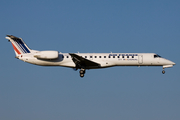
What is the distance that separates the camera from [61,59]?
3444cm

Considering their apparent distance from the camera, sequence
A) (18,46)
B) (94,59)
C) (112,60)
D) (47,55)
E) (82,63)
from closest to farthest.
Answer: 1. (82,63)
2. (47,55)
3. (112,60)
4. (94,59)
5. (18,46)

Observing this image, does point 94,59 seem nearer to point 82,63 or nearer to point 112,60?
point 82,63

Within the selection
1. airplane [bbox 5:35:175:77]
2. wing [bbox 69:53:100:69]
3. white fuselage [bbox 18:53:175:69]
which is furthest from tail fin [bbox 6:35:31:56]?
wing [bbox 69:53:100:69]

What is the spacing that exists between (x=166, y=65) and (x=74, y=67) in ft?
39.9

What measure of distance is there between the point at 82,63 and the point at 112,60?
13.0 feet

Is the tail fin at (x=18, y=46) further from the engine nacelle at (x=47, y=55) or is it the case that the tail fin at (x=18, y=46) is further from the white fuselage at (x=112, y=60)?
the engine nacelle at (x=47, y=55)

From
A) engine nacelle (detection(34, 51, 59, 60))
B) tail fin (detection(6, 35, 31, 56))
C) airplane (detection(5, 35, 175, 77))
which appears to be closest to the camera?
engine nacelle (detection(34, 51, 59, 60))

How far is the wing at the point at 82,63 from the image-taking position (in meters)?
32.2

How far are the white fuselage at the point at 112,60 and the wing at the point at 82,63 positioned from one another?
817 mm

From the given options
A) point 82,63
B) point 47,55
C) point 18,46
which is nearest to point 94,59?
point 82,63

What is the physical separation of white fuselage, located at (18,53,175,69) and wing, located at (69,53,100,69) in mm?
817

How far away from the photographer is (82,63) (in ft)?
109

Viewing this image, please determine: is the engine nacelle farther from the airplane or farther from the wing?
the wing

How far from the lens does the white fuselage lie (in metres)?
34.1
